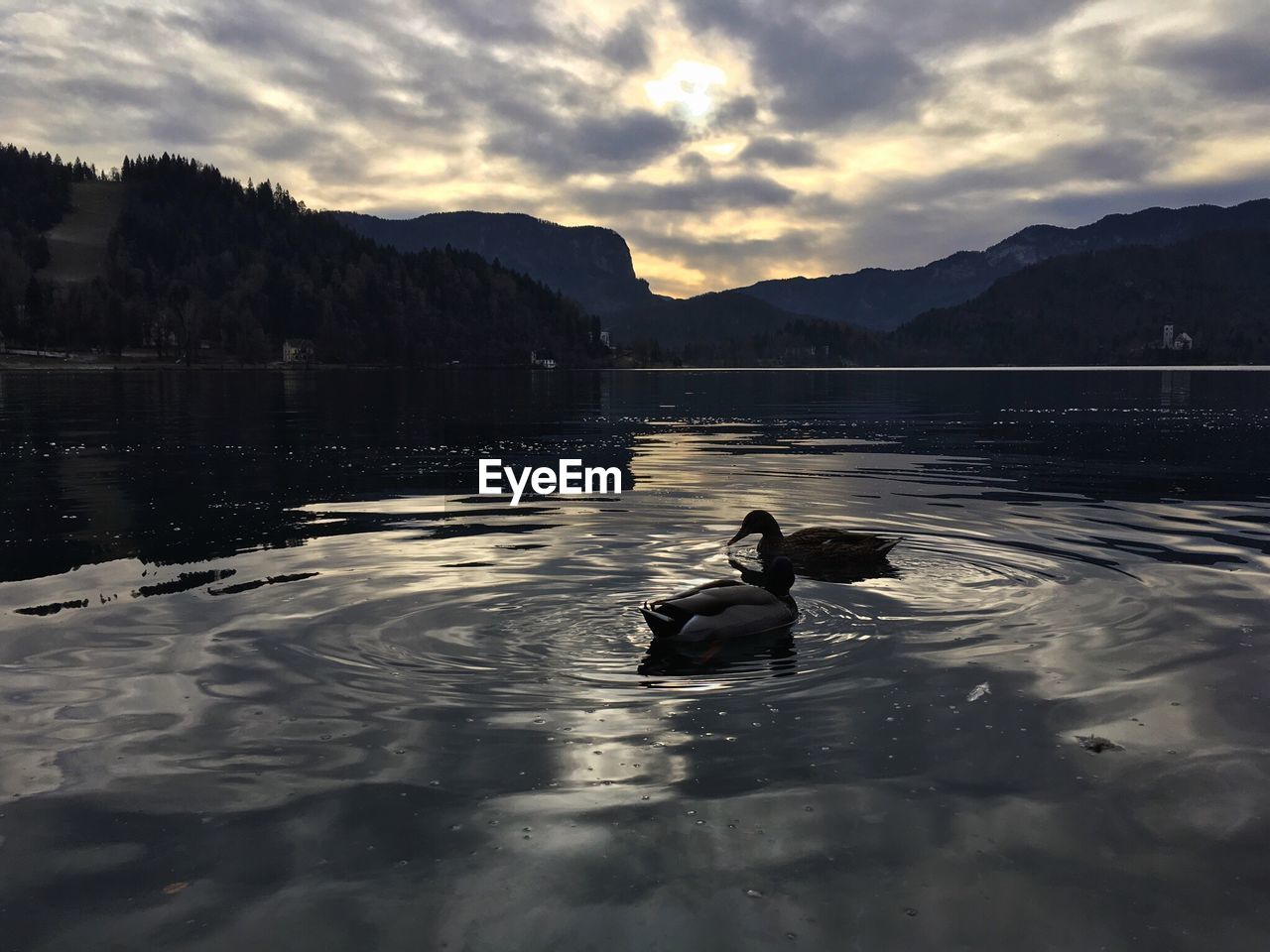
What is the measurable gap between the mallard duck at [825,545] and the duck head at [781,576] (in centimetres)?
297

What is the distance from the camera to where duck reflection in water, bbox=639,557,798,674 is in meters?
11.5

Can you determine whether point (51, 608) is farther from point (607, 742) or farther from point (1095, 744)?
point (1095, 744)

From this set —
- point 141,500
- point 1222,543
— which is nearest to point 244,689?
point 141,500

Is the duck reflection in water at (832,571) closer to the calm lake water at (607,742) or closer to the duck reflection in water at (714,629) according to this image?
the calm lake water at (607,742)

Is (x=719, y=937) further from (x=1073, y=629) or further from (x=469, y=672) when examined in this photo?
(x=1073, y=629)

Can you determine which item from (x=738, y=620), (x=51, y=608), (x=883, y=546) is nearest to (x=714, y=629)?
(x=738, y=620)

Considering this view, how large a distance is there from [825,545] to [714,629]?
573 cm

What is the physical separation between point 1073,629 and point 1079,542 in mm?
7371

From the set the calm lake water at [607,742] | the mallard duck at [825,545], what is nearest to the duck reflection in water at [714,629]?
the calm lake water at [607,742]

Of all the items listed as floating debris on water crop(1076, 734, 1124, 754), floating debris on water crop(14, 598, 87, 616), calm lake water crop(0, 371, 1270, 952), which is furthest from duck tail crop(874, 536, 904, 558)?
floating debris on water crop(14, 598, 87, 616)

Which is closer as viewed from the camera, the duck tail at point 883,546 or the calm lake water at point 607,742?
the calm lake water at point 607,742

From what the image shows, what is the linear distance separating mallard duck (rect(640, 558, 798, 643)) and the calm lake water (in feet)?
1.32

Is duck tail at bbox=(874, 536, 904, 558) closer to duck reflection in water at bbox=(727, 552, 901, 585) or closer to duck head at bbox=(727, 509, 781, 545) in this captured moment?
duck reflection in water at bbox=(727, 552, 901, 585)

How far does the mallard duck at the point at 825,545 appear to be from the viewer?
55.3ft
